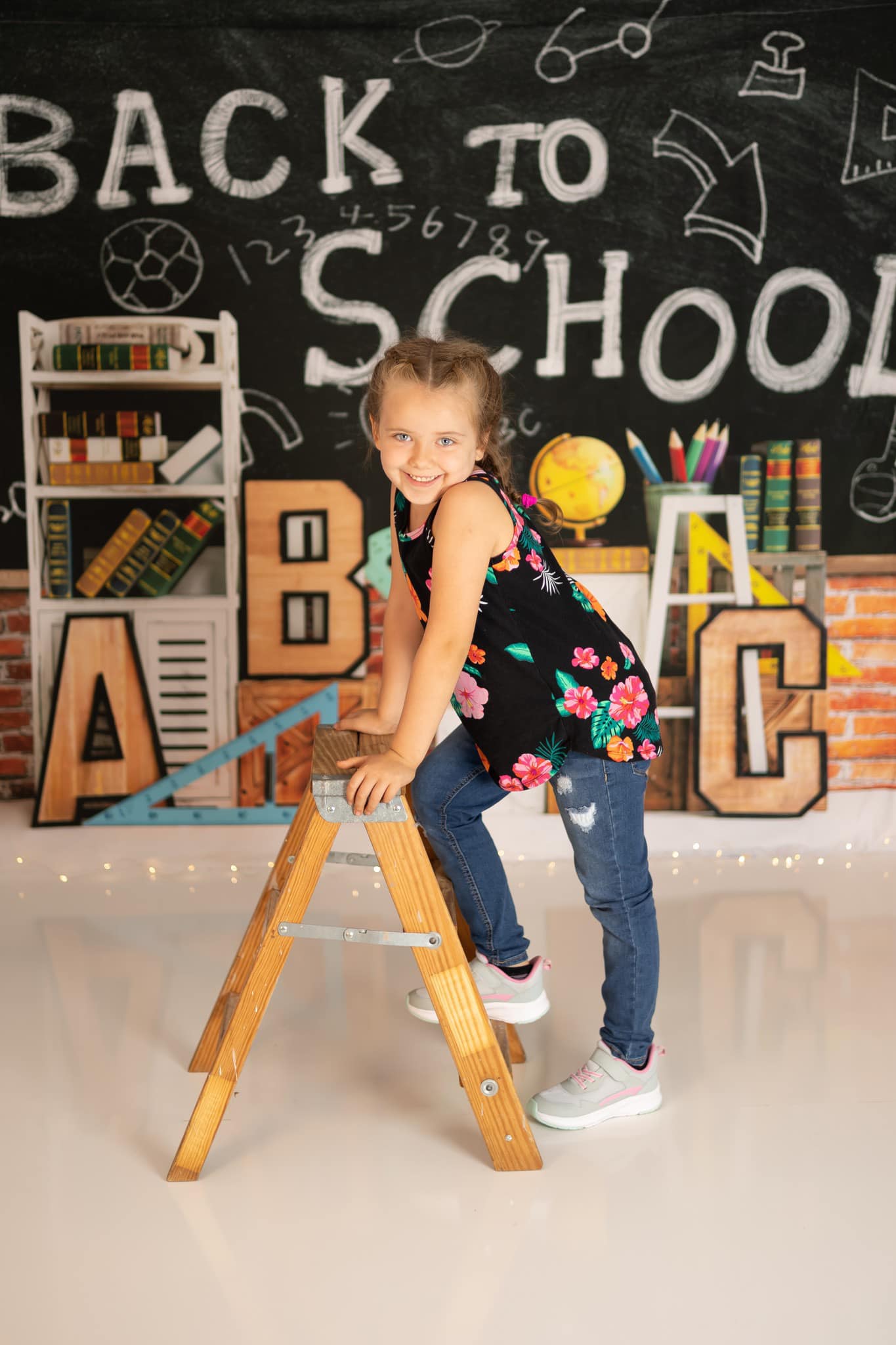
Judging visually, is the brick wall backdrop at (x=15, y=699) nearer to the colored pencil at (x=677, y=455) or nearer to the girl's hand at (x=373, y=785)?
the colored pencil at (x=677, y=455)

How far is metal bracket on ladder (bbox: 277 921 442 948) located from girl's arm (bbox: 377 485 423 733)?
36 cm

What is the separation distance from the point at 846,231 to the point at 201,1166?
272 cm

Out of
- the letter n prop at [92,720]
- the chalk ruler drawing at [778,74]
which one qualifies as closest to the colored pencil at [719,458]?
the chalk ruler drawing at [778,74]

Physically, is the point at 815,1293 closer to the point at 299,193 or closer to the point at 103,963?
the point at 103,963

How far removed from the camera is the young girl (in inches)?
56.2

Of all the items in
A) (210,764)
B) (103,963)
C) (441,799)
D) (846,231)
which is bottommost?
(103,963)

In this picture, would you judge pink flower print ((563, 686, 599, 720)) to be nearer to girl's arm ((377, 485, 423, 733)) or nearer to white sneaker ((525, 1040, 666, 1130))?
girl's arm ((377, 485, 423, 733))

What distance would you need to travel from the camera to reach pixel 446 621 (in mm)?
1419

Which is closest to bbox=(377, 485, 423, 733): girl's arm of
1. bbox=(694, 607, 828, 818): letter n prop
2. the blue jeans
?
the blue jeans

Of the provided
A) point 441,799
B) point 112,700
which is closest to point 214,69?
point 112,700

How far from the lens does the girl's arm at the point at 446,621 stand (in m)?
1.42

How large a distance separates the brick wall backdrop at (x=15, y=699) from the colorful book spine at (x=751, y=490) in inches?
77.1

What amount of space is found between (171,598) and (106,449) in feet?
1.36

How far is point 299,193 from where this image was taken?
9.73ft
